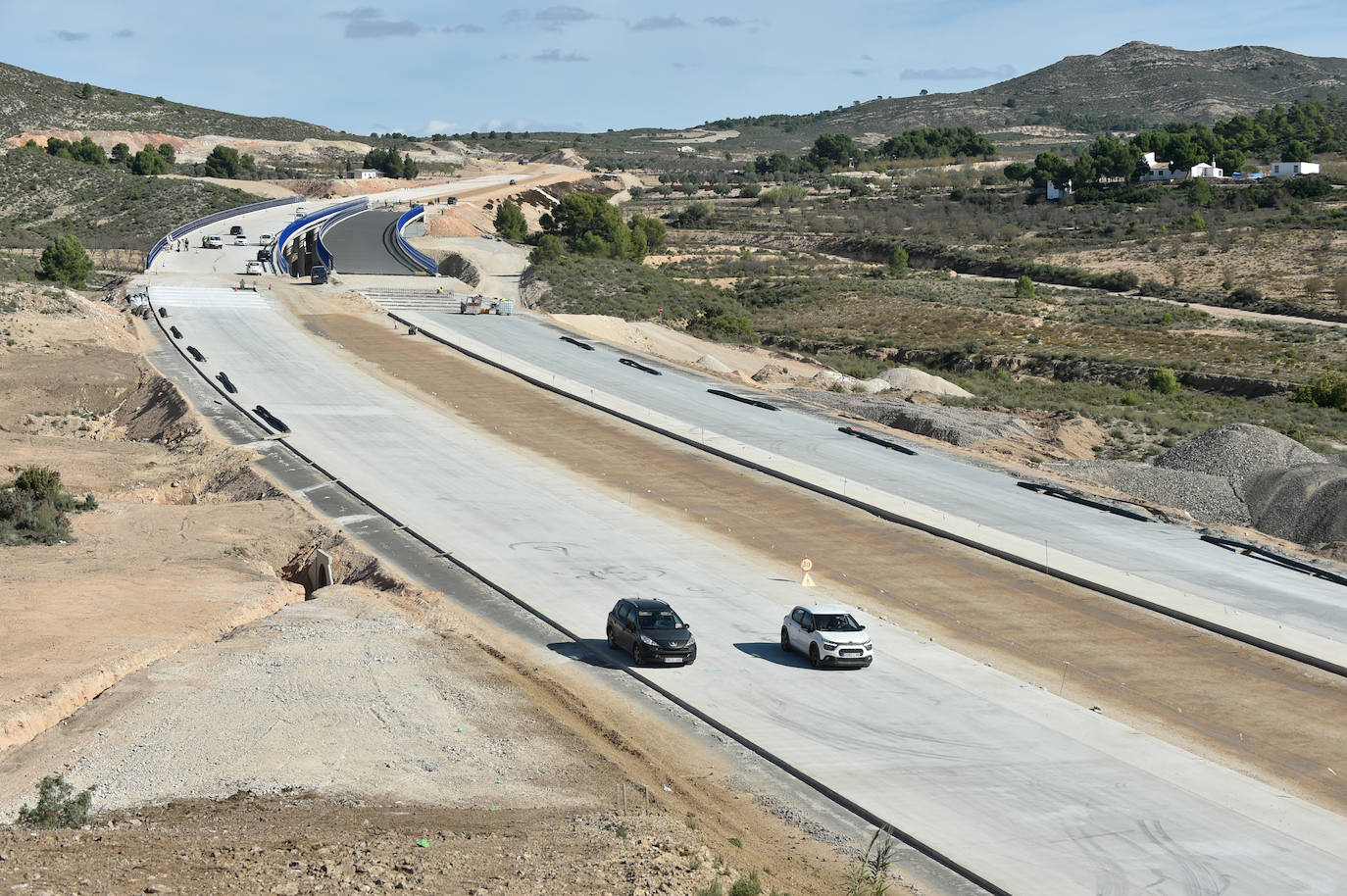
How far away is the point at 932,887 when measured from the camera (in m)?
18.2

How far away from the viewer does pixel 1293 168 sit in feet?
517

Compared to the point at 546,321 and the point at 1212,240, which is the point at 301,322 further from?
the point at 1212,240

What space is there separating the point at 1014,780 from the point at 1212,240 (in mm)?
108702

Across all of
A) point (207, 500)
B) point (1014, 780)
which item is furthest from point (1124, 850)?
point (207, 500)

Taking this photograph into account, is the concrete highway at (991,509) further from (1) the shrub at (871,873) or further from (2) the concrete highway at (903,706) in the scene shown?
(1) the shrub at (871,873)

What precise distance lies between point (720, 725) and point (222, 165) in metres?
151

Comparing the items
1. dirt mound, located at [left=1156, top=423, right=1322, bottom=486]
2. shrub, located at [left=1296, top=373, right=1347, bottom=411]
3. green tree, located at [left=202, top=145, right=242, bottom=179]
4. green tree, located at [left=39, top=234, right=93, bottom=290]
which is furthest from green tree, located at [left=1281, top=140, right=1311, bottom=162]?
green tree, located at [left=39, top=234, right=93, bottom=290]

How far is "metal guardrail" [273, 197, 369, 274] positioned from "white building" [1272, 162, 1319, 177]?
108m

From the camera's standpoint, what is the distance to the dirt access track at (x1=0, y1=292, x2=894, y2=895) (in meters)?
16.2

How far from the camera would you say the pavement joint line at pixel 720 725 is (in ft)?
61.7

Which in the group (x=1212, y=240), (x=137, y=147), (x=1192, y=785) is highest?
(x=137, y=147)

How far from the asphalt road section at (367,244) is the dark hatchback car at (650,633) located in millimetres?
66299

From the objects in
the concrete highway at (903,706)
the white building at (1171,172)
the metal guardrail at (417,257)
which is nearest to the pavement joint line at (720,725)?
the concrete highway at (903,706)

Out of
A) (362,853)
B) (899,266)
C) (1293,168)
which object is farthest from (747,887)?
(1293,168)
